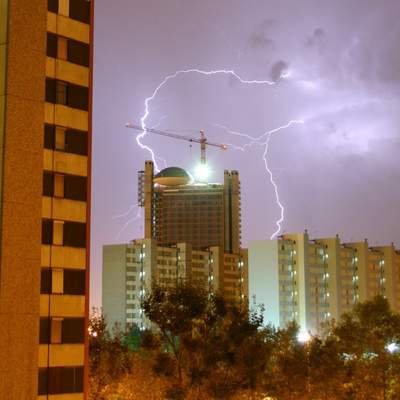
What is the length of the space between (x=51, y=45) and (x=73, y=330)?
38.3ft

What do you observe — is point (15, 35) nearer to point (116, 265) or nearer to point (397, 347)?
point (397, 347)

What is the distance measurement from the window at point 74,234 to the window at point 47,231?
68 cm

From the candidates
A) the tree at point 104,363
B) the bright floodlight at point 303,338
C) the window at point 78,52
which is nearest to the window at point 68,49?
the window at point 78,52

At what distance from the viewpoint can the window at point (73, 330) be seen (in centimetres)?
3266

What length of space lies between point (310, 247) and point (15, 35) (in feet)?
374

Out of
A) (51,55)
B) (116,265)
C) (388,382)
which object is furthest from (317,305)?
(51,55)

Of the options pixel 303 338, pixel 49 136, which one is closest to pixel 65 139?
pixel 49 136

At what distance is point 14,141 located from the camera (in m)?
27.8

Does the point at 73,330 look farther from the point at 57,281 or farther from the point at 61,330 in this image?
the point at 57,281

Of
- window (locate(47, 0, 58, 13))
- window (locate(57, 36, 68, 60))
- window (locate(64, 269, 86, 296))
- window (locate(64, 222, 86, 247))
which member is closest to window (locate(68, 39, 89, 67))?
window (locate(57, 36, 68, 60))

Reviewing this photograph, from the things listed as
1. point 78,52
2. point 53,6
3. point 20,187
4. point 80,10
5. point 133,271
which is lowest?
point 20,187

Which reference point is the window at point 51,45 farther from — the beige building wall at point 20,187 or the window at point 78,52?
the beige building wall at point 20,187

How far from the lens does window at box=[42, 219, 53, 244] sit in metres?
32.9

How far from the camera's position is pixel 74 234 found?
111 feet
